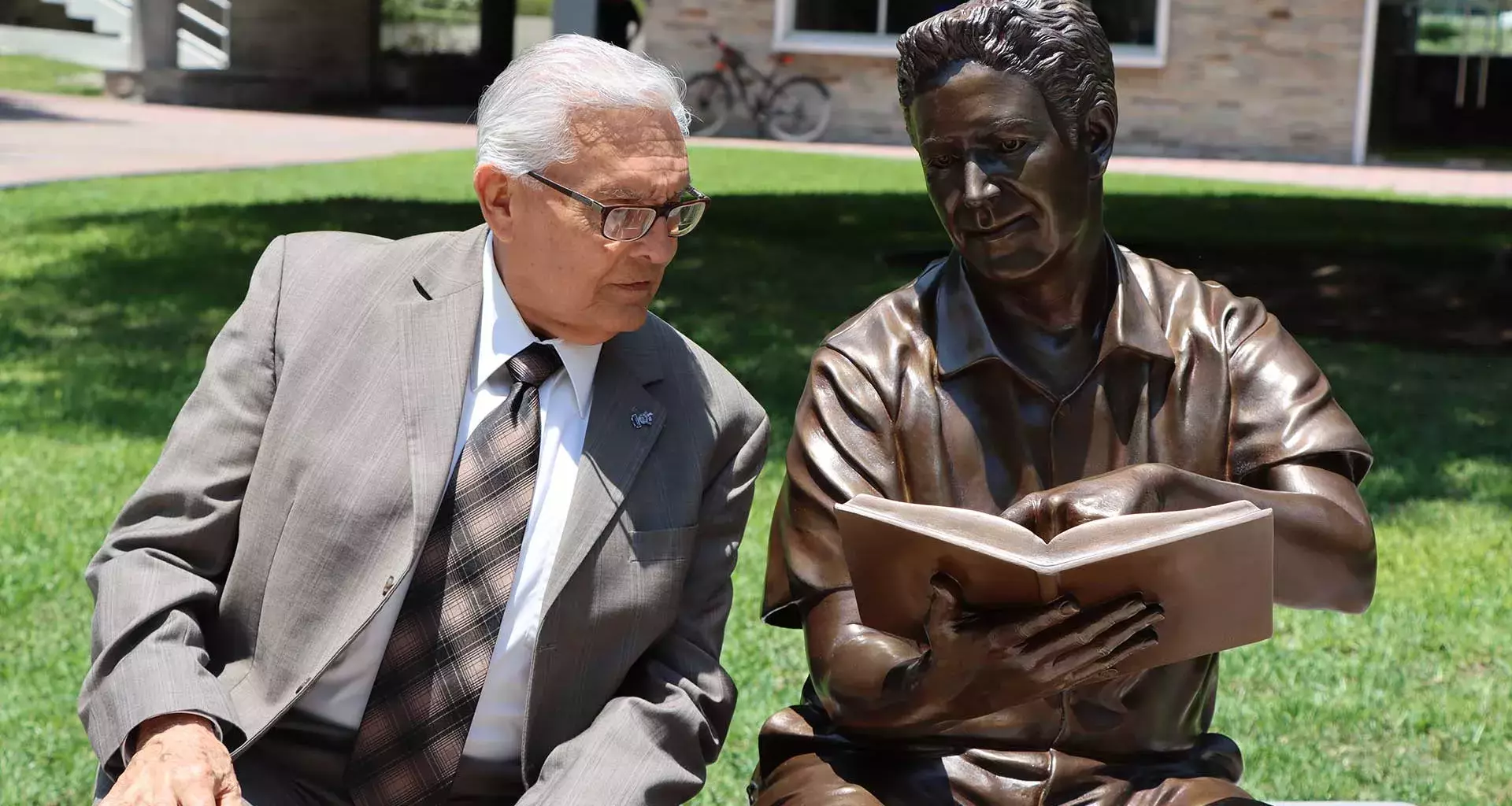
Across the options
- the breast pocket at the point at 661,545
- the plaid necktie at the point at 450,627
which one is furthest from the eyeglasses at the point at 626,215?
the breast pocket at the point at 661,545

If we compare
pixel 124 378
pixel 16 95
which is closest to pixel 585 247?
pixel 124 378

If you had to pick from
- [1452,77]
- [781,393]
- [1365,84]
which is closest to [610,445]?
[781,393]

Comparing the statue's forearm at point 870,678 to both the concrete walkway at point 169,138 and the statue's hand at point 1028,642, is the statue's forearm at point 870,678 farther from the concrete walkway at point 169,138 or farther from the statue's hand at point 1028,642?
the concrete walkway at point 169,138

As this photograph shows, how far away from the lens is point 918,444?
287 centimetres

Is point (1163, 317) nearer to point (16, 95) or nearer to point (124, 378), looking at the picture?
point (124, 378)

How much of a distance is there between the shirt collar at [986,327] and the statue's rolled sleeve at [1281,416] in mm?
125

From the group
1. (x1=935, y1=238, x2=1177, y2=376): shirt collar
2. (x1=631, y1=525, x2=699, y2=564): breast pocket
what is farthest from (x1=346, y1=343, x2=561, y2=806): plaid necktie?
(x1=935, y1=238, x2=1177, y2=376): shirt collar

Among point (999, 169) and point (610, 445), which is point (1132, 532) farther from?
point (610, 445)

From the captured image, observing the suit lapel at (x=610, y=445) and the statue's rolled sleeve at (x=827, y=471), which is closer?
the statue's rolled sleeve at (x=827, y=471)

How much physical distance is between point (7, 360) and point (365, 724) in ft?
23.7

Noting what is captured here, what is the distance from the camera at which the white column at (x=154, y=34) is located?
89.0 ft

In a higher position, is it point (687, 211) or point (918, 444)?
point (687, 211)

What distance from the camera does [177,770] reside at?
9.04ft

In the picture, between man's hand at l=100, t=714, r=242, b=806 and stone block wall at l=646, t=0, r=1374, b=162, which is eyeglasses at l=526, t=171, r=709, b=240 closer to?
man's hand at l=100, t=714, r=242, b=806
